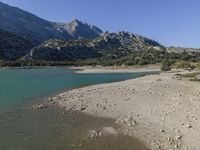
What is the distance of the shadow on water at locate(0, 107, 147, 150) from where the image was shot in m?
26.1

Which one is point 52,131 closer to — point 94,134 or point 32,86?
point 94,134

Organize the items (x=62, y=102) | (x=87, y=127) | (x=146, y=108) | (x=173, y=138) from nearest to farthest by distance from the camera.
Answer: (x=173, y=138), (x=87, y=127), (x=146, y=108), (x=62, y=102)

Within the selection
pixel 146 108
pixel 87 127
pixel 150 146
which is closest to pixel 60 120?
pixel 87 127

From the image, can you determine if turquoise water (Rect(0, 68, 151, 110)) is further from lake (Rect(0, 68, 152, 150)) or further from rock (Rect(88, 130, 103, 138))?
rock (Rect(88, 130, 103, 138))

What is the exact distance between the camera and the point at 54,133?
30203mm

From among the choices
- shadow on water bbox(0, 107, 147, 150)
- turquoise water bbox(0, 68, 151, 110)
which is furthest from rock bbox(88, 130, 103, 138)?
turquoise water bbox(0, 68, 151, 110)

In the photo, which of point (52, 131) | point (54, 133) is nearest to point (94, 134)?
point (54, 133)

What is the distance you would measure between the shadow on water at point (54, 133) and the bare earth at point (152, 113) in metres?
1.86

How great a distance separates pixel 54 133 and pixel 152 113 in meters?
12.0

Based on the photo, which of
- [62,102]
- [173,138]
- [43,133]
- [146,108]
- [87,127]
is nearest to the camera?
[173,138]

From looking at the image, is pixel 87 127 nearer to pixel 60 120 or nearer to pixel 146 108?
pixel 60 120

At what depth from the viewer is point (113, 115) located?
1470 inches

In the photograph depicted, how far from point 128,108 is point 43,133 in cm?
1358

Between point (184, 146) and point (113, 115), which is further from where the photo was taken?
point (113, 115)
